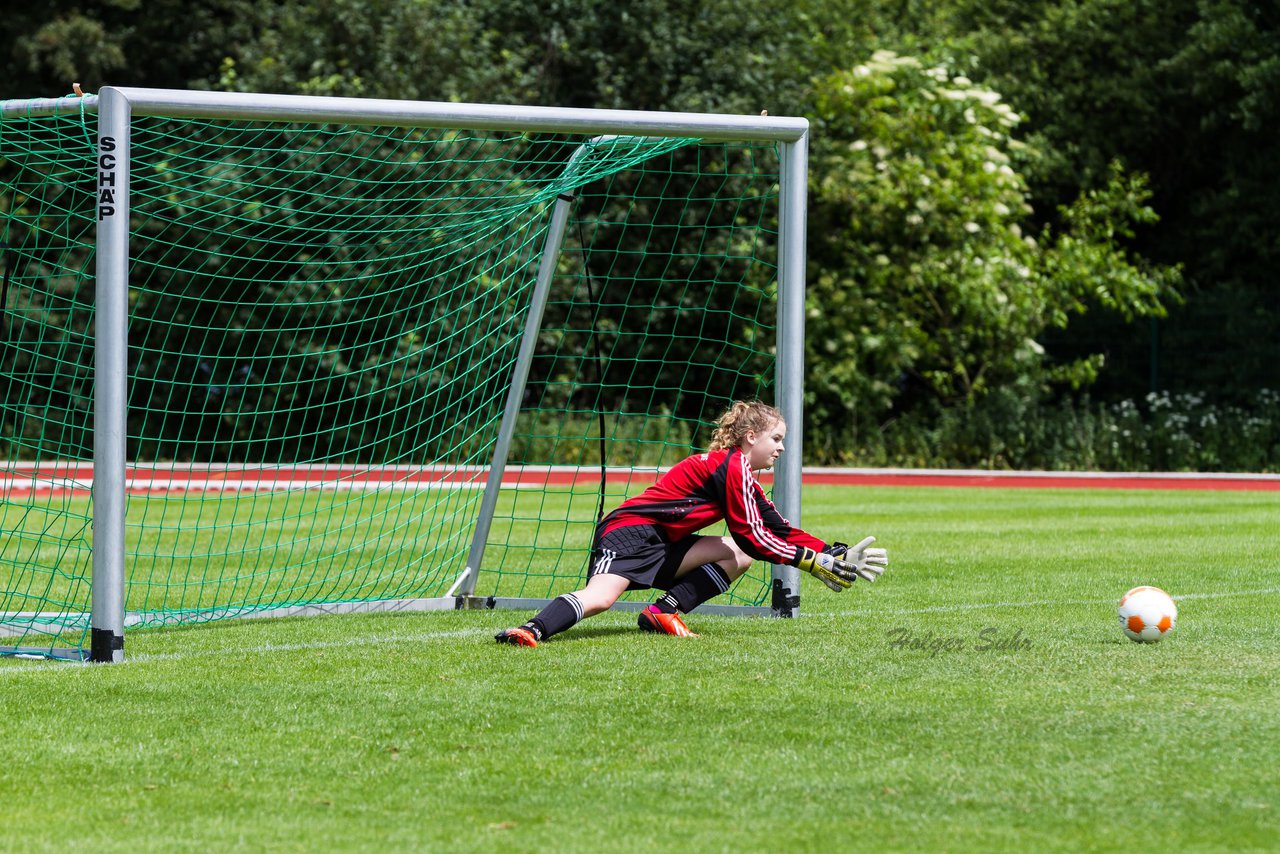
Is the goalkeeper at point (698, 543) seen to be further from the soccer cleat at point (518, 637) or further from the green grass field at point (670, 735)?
the green grass field at point (670, 735)

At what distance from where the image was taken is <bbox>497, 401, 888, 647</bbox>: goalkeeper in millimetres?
7062

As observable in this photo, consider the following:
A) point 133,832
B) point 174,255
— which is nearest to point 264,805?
point 133,832

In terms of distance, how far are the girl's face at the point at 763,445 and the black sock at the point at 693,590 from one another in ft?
1.84

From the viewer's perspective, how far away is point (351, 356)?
13297mm

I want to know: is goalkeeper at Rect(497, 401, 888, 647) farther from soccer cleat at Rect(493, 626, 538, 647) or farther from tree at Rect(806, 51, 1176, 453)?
tree at Rect(806, 51, 1176, 453)

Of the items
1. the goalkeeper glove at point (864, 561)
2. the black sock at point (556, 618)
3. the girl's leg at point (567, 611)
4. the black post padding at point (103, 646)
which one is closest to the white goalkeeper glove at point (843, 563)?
the goalkeeper glove at point (864, 561)

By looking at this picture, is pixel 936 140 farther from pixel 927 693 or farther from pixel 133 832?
pixel 133 832

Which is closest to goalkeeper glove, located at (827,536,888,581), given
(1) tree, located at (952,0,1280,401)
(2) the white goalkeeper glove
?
(2) the white goalkeeper glove

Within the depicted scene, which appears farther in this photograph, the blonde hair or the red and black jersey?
the blonde hair

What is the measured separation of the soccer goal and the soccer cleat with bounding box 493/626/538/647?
5.06 ft

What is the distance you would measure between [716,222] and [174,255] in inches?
269

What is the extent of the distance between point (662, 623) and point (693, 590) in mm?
207

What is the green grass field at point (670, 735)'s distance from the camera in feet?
13.6

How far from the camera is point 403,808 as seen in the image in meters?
4.34
